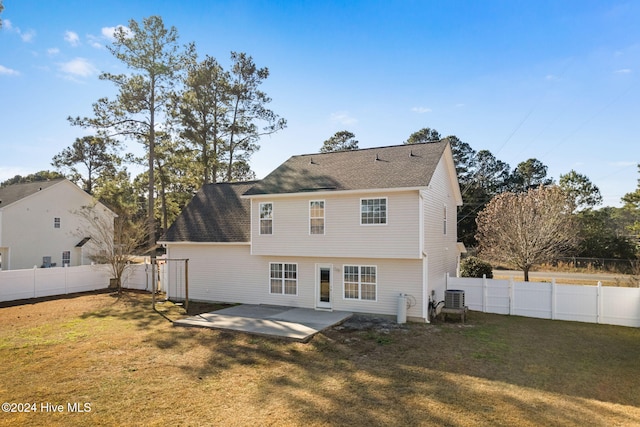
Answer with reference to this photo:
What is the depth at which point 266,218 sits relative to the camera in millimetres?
16250

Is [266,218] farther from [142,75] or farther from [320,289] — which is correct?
[142,75]

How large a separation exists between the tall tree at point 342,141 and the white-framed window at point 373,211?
98.6 feet

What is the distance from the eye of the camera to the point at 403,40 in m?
15.1

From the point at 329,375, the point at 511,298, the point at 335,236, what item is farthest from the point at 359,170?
the point at 329,375

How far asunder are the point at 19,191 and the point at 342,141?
103 feet

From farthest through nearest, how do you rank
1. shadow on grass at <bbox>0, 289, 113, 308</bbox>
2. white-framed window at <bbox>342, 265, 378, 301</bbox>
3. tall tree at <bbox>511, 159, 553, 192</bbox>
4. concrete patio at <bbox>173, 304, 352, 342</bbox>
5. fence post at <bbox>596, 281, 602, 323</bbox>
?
1. tall tree at <bbox>511, 159, 553, 192</bbox>
2. shadow on grass at <bbox>0, 289, 113, 308</bbox>
3. white-framed window at <bbox>342, 265, 378, 301</bbox>
4. fence post at <bbox>596, 281, 602, 323</bbox>
5. concrete patio at <bbox>173, 304, 352, 342</bbox>

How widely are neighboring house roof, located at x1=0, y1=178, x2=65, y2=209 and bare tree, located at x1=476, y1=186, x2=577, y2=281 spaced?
3344 centimetres

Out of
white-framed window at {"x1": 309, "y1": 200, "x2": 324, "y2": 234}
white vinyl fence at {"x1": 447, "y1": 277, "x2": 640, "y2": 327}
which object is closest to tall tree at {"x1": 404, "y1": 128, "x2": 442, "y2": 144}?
white vinyl fence at {"x1": 447, "y1": 277, "x2": 640, "y2": 327}

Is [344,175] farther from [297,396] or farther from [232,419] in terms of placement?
[232,419]

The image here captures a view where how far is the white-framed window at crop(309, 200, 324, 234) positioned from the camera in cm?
1509

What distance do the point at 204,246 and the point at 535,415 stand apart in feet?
49.5

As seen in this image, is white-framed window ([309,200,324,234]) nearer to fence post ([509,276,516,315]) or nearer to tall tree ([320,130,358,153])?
fence post ([509,276,516,315])

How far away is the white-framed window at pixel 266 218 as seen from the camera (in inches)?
636

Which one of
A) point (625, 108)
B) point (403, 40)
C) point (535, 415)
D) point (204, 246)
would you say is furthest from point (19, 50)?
point (625, 108)
